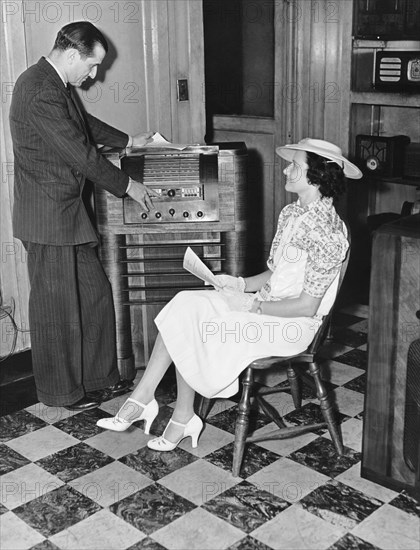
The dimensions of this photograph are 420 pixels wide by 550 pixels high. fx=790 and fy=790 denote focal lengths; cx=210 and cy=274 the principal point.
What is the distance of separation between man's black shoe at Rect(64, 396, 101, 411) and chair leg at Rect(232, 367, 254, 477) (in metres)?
0.93

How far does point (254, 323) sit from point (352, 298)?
221 cm

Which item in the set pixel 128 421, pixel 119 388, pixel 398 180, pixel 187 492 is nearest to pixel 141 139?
pixel 119 388

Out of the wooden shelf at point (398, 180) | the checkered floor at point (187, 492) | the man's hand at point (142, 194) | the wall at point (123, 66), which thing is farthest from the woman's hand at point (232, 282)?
the wooden shelf at point (398, 180)

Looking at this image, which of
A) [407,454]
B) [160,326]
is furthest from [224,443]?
[407,454]

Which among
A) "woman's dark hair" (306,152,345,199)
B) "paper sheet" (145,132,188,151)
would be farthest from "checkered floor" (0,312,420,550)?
"paper sheet" (145,132,188,151)

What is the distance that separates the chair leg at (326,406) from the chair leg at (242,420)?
30 centimetres

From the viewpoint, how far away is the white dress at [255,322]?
306 centimetres

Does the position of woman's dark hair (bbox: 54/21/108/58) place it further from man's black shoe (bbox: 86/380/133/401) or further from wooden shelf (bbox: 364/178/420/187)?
wooden shelf (bbox: 364/178/420/187)

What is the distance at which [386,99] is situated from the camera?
176 inches

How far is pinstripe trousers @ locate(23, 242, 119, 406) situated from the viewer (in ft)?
11.7

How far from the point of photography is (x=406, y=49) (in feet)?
15.6

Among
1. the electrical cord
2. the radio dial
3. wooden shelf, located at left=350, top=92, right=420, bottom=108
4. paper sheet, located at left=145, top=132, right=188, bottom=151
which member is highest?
wooden shelf, located at left=350, top=92, right=420, bottom=108

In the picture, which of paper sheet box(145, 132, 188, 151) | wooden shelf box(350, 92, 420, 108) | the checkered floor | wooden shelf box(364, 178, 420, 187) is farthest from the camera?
wooden shelf box(364, 178, 420, 187)

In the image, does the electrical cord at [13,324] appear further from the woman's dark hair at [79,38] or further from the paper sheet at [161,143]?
the woman's dark hair at [79,38]
